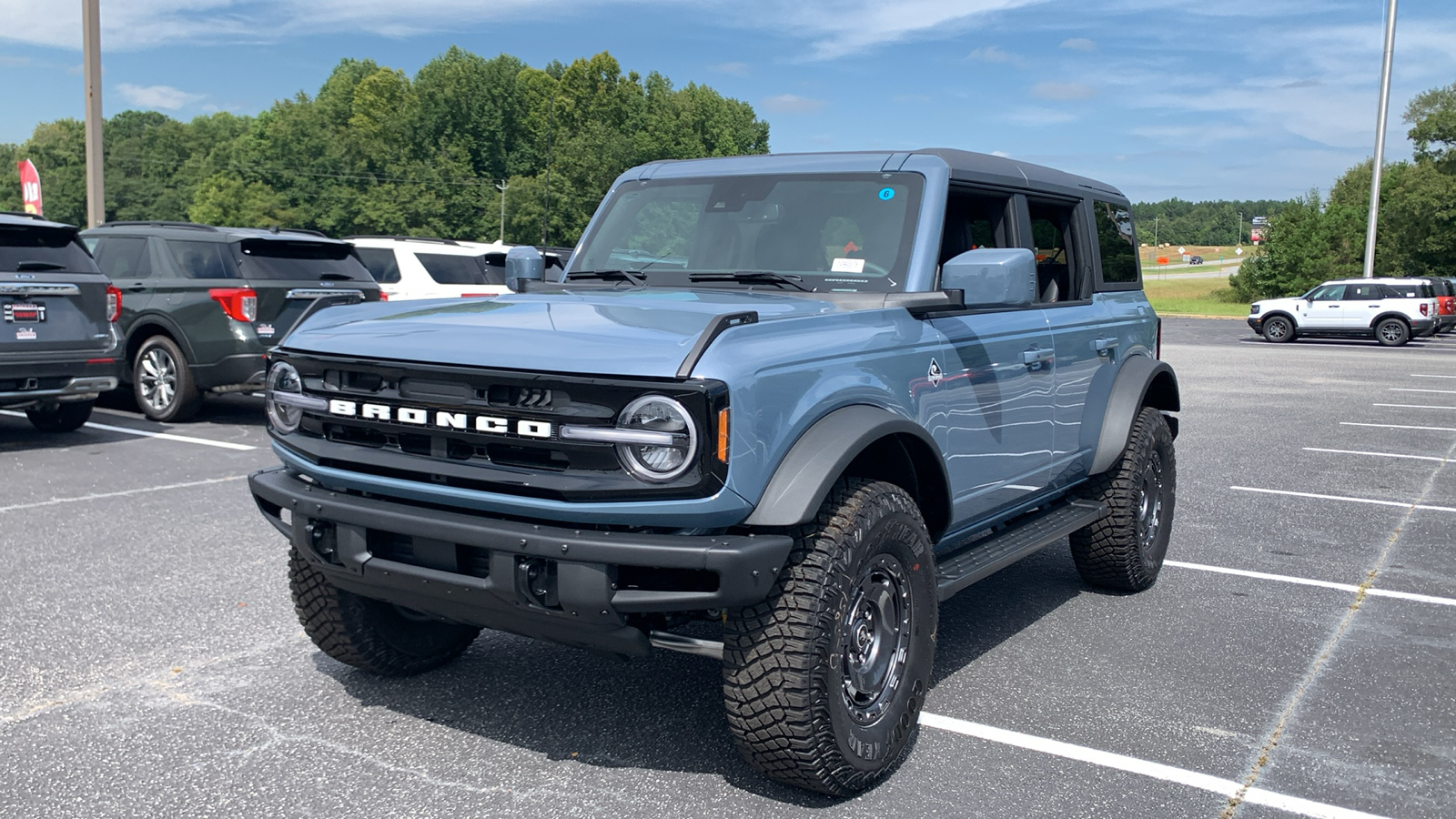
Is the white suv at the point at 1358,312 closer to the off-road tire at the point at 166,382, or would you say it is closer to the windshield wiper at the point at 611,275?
the off-road tire at the point at 166,382

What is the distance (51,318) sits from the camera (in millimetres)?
9703

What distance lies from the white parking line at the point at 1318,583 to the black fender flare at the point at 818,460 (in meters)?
3.52

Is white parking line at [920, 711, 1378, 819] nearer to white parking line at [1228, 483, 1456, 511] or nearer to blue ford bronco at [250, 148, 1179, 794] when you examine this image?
blue ford bronco at [250, 148, 1179, 794]

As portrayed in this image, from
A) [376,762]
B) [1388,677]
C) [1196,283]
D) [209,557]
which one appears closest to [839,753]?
[376,762]

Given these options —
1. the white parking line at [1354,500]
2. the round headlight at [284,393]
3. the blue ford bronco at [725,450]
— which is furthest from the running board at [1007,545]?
the white parking line at [1354,500]

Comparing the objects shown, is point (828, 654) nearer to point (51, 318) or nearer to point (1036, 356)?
point (1036, 356)

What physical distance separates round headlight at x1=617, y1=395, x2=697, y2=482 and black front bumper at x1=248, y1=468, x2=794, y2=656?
18cm

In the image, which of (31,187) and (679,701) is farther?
(31,187)

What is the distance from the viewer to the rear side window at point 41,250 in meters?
9.68

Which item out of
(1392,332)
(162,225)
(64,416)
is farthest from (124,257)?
(1392,332)

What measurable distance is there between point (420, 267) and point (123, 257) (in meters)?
3.37

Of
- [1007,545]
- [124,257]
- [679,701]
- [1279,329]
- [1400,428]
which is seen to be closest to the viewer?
[679,701]

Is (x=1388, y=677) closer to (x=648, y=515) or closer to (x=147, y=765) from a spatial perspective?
(x=648, y=515)

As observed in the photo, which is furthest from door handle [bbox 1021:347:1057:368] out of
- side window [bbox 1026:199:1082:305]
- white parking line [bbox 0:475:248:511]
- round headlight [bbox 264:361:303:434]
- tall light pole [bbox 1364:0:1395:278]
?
tall light pole [bbox 1364:0:1395:278]
